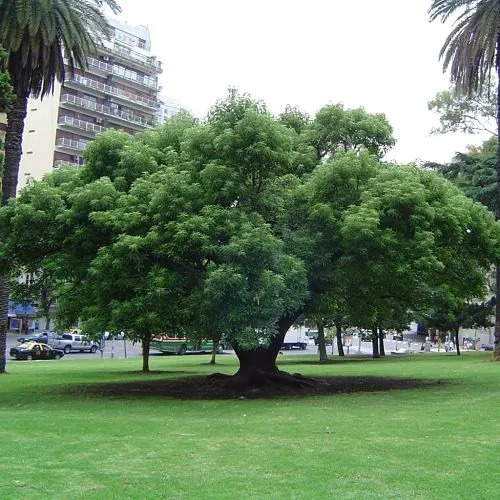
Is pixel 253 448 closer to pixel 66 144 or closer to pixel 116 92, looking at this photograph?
pixel 66 144

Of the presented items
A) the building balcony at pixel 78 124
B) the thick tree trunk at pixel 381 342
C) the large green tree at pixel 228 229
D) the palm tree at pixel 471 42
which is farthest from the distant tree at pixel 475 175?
the building balcony at pixel 78 124

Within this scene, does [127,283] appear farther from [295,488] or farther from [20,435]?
[295,488]

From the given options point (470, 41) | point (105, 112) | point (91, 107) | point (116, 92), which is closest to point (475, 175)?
point (470, 41)

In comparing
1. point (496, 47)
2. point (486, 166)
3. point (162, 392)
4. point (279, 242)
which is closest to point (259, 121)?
point (279, 242)

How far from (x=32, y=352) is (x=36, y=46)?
30.0m

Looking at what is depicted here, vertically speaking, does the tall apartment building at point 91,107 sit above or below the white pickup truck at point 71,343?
above

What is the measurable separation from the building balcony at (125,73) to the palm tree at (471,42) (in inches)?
2158

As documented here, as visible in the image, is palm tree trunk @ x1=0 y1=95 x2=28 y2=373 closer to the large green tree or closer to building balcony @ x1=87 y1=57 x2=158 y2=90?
the large green tree

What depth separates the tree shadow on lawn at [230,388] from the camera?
66.2 ft

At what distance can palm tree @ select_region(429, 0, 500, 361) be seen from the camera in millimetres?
30141

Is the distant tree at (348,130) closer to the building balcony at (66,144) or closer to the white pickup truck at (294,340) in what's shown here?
the building balcony at (66,144)

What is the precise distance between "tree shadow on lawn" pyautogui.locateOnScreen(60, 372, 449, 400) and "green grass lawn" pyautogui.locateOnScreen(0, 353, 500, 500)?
2.04 metres

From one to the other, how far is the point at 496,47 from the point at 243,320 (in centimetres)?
2245

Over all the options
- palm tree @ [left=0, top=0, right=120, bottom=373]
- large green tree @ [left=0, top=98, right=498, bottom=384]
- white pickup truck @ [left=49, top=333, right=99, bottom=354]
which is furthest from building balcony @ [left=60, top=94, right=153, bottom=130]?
large green tree @ [left=0, top=98, right=498, bottom=384]
